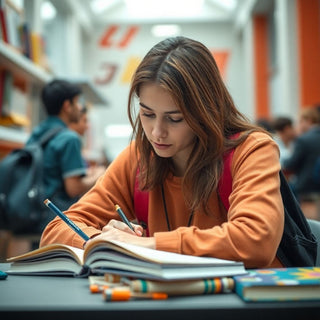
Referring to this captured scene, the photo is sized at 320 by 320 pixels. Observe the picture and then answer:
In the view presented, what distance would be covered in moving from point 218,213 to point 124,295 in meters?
A: 0.60

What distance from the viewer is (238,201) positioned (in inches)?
44.7

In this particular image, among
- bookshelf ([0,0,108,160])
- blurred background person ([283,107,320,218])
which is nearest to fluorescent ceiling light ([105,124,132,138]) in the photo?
bookshelf ([0,0,108,160])

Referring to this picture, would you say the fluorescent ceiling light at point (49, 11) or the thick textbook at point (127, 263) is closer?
the thick textbook at point (127, 263)

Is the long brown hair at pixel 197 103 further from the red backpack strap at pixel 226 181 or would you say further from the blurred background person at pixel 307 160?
the blurred background person at pixel 307 160

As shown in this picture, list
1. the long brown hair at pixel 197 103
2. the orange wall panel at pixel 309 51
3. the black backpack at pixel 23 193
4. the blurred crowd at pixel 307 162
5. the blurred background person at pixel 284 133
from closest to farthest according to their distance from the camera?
1. the long brown hair at pixel 197 103
2. the black backpack at pixel 23 193
3. the blurred crowd at pixel 307 162
4. the blurred background person at pixel 284 133
5. the orange wall panel at pixel 309 51

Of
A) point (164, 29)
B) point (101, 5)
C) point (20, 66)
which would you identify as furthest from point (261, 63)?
point (20, 66)

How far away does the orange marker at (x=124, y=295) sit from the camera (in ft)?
2.46

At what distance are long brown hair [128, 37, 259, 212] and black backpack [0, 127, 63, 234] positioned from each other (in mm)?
1401

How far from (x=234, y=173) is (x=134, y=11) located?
25.7 feet

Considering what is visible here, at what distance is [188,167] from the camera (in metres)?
1.31

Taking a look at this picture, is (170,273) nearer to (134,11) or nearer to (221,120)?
(221,120)

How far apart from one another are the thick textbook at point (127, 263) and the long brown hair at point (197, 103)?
1.21 feet

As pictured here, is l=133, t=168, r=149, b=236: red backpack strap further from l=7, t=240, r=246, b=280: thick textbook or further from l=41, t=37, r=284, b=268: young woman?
l=7, t=240, r=246, b=280: thick textbook

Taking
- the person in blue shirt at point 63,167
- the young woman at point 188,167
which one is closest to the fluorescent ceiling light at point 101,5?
the person in blue shirt at point 63,167
